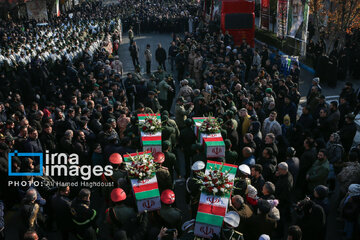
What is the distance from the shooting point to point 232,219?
476cm

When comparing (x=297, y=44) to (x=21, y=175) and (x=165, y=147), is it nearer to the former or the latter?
(x=165, y=147)

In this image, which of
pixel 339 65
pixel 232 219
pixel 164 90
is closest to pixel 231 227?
pixel 232 219

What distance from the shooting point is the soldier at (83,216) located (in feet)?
16.4

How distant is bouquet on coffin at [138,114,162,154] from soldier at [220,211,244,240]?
2.80 m

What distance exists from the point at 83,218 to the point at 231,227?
2.28 m

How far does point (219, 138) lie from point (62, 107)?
15.3 feet

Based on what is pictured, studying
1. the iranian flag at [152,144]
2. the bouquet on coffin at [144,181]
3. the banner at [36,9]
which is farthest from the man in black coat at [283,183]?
the banner at [36,9]

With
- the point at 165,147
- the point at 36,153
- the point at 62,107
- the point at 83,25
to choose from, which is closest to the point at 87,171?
the point at 36,153

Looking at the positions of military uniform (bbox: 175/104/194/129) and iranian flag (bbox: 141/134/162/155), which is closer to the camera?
iranian flag (bbox: 141/134/162/155)

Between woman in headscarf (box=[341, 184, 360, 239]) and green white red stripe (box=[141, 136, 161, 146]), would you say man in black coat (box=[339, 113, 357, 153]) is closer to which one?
woman in headscarf (box=[341, 184, 360, 239])

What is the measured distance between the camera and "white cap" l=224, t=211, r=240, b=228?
15.5 feet

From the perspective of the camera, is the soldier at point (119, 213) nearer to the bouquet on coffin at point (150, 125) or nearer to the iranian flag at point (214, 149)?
the iranian flag at point (214, 149)

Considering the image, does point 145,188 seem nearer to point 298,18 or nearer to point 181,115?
point 181,115

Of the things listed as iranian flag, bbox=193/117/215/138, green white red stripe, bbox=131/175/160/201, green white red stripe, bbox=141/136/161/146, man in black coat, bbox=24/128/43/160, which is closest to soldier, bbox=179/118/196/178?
iranian flag, bbox=193/117/215/138
